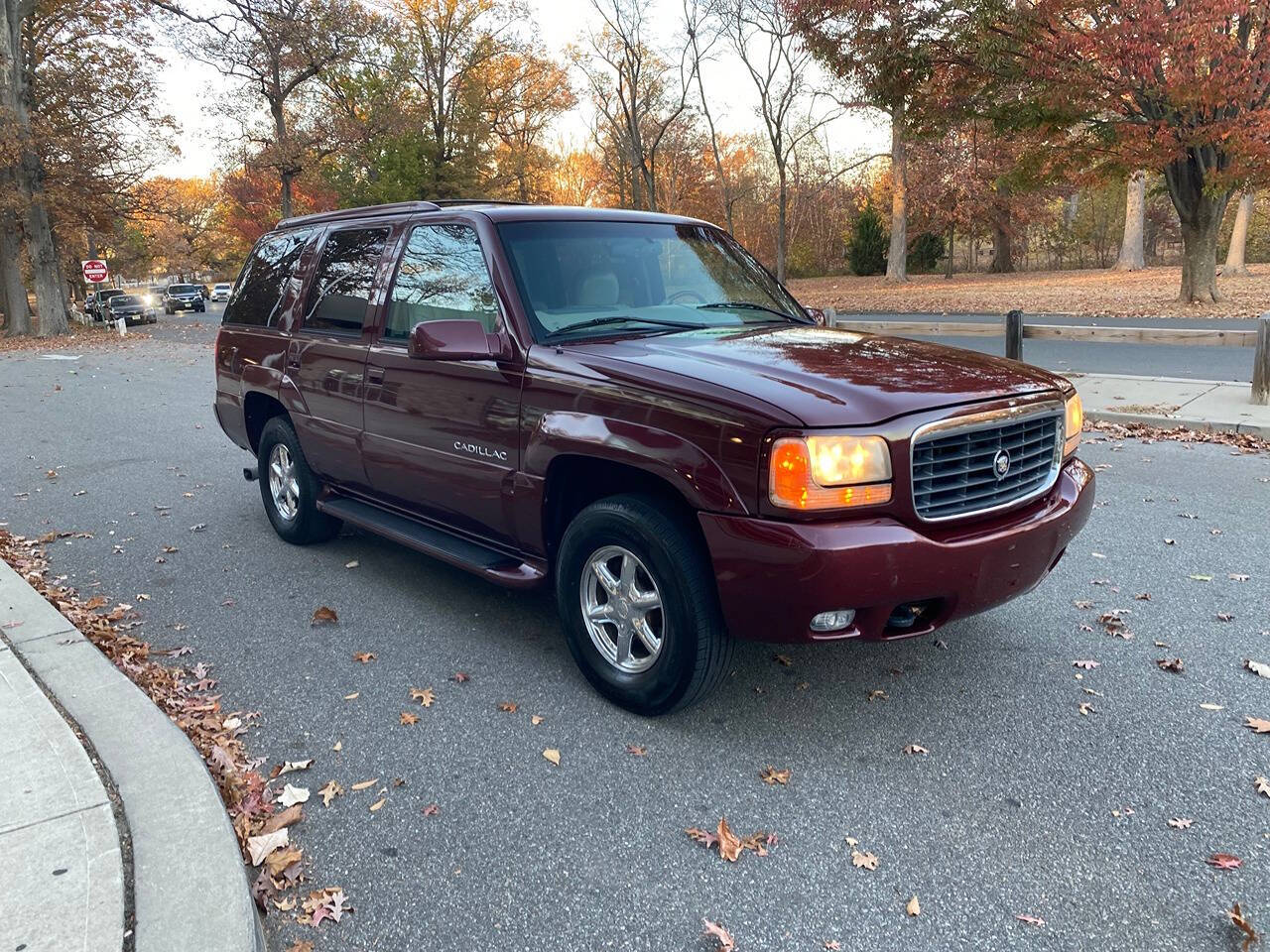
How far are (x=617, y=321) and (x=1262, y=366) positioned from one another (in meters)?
7.84

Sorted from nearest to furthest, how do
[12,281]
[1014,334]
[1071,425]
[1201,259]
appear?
1. [1071,425]
2. [1014,334]
3. [1201,259]
4. [12,281]

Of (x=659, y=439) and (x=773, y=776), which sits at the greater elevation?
(x=659, y=439)

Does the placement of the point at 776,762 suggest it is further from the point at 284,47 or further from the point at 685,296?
the point at 284,47

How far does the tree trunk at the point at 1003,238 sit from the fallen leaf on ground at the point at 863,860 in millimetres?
46513

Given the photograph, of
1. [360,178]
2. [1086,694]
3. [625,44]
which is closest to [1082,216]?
[625,44]

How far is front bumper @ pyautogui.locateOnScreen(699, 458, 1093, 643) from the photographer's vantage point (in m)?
2.91

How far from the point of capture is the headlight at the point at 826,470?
2908 mm

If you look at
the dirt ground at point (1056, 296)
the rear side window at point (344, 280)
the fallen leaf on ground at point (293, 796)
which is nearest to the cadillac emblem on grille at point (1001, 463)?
the fallen leaf on ground at point (293, 796)

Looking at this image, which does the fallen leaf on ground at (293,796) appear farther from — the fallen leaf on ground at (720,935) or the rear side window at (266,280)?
the rear side window at (266,280)

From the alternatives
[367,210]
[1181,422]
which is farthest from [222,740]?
[1181,422]

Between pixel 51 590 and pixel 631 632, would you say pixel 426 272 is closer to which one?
pixel 631 632

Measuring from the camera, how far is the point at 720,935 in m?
2.41

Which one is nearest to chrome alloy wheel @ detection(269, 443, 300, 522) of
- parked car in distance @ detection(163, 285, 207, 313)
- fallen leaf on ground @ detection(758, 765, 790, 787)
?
fallen leaf on ground @ detection(758, 765, 790, 787)

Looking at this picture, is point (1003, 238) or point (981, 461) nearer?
point (981, 461)
